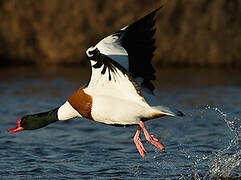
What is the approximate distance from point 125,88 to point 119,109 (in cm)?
22

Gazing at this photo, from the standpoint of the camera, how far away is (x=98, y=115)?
6.27 meters

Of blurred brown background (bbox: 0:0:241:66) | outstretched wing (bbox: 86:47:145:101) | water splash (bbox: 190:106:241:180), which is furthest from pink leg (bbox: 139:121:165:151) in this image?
blurred brown background (bbox: 0:0:241:66)

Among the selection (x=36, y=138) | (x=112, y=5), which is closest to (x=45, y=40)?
(x=112, y=5)

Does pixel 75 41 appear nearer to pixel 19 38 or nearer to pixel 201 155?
pixel 19 38

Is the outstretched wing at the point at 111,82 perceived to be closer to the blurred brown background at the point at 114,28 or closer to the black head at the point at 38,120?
the black head at the point at 38,120

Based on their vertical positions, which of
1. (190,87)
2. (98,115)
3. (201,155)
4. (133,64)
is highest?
(133,64)

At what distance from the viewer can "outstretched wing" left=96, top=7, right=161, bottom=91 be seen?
633 cm

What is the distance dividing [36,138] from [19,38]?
7.80 metres

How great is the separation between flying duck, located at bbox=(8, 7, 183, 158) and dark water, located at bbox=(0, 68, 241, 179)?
633mm

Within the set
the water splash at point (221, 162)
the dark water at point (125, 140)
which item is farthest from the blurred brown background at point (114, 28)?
the water splash at point (221, 162)

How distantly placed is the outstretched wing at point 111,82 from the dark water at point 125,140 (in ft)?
2.95

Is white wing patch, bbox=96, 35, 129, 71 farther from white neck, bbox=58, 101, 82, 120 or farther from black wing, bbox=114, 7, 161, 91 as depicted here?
white neck, bbox=58, 101, 82, 120

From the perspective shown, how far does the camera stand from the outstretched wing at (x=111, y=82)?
5.83 m

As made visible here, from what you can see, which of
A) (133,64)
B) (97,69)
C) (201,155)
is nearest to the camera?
(97,69)
